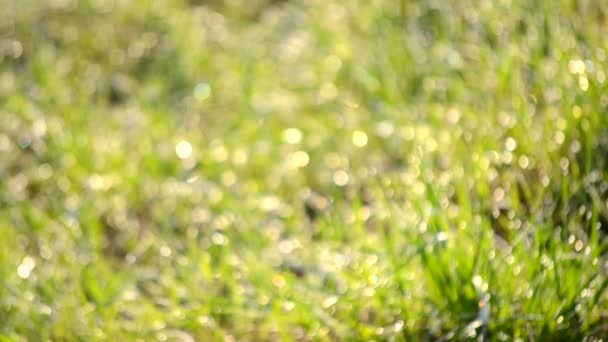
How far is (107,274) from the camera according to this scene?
254 cm

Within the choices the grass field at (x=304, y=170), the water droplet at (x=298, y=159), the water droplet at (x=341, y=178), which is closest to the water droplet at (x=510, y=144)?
the grass field at (x=304, y=170)

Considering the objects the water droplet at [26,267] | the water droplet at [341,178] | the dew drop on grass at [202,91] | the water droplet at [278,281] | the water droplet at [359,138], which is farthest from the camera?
the dew drop on grass at [202,91]

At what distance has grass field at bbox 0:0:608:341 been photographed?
2088 millimetres

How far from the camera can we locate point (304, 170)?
9.73 ft

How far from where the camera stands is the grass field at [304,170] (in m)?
2.09

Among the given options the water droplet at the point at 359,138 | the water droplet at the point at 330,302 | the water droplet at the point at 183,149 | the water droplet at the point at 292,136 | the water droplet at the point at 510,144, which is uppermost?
the water droplet at the point at 510,144

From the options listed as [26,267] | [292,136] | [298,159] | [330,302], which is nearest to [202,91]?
[292,136]

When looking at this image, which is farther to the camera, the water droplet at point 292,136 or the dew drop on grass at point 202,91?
the dew drop on grass at point 202,91

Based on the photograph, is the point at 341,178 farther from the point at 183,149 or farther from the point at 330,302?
the point at 330,302

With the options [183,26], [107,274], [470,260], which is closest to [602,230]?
[470,260]

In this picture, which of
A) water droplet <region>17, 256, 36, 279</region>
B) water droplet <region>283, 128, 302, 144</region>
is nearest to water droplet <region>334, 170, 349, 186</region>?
water droplet <region>283, 128, 302, 144</region>

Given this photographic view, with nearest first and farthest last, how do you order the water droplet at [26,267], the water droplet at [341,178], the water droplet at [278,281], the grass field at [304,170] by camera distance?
1. the grass field at [304,170]
2. the water droplet at [278,281]
3. the water droplet at [26,267]
4. the water droplet at [341,178]

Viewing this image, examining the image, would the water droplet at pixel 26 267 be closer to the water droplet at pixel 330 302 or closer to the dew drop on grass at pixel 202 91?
the water droplet at pixel 330 302

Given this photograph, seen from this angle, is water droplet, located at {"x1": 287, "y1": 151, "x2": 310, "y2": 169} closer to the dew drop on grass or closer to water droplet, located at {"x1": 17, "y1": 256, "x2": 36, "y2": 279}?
the dew drop on grass
